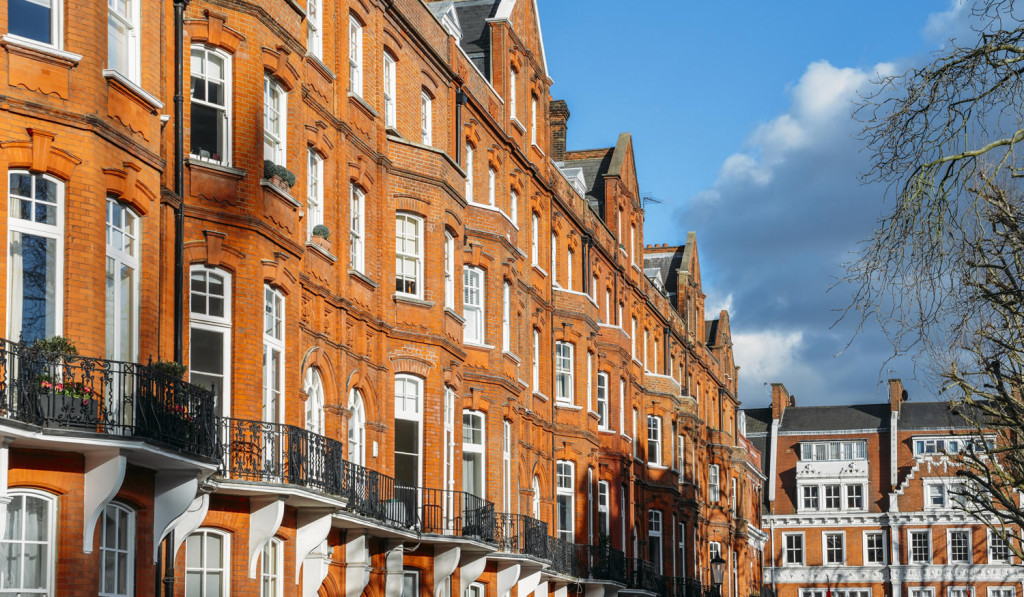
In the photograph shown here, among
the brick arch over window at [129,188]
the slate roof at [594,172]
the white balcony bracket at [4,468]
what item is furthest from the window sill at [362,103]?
the slate roof at [594,172]

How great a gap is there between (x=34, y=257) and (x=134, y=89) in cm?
313

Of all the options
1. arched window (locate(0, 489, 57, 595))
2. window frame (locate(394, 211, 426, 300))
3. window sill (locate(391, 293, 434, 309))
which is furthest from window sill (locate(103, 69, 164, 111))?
window frame (locate(394, 211, 426, 300))

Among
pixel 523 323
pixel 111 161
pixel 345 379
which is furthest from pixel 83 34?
pixel 523 323

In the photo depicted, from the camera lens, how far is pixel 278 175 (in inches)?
951

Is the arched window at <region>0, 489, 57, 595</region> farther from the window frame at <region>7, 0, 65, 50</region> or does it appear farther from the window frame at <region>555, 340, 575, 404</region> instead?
the window frame at <region>555, 340, 575, 404</region>

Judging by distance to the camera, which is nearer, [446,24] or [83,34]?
[83,34]

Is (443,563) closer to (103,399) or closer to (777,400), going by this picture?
(103,399)

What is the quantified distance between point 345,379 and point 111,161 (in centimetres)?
1012

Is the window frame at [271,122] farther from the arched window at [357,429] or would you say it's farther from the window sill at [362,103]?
the arched window at [357,429]

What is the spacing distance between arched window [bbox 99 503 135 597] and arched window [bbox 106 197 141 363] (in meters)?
2.08

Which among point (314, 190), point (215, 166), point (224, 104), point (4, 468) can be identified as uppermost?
point (224, 104)

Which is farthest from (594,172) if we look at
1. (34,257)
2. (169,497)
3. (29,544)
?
(29,544)

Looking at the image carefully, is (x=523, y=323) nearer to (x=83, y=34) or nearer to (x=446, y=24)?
(x=446, y=24)

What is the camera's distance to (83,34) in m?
18.5
